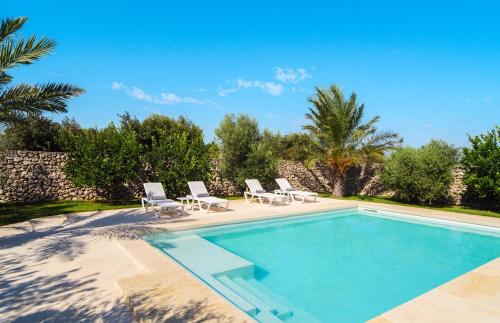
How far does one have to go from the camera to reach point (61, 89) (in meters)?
7.38

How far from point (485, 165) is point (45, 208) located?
16.6 m

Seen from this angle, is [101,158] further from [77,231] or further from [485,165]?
[485,165]

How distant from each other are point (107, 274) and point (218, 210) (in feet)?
20.4

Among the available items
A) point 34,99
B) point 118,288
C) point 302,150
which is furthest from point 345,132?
point 118,288

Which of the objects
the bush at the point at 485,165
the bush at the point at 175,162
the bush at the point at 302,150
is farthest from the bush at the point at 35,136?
the bush at the point at 485,165

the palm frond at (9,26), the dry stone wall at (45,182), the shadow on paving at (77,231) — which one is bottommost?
the shadow on paving at (77,231)

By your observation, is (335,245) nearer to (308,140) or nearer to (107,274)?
(107,274)

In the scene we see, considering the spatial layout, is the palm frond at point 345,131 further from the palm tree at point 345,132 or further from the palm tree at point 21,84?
the palm tree at point 21,84

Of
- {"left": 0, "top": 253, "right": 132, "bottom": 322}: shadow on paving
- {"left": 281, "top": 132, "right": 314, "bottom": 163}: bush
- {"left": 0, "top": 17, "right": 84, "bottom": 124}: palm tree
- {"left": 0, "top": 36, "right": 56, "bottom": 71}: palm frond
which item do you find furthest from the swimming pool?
{"left": 281, "top": 132, "right": 314, "bottom": 163}: bush

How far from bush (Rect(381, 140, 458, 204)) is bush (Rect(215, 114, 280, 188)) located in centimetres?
580

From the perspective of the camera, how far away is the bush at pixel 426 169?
12.8m

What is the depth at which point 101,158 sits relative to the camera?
11383 millimetres

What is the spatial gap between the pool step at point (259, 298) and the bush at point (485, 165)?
37.5 ft

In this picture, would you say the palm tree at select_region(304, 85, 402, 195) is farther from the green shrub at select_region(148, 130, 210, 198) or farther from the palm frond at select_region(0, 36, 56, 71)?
the palm frond at select_region(0, 36, 56, 71)
